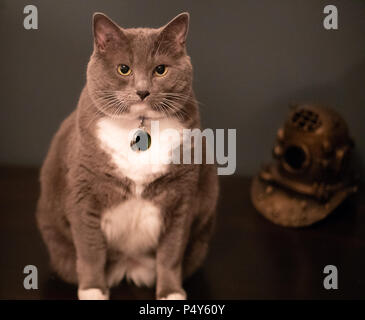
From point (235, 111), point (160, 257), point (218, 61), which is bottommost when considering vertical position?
point (160, 257)

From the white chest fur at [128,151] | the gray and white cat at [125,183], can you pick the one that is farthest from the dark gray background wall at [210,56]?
the white chest fur at [128,151]

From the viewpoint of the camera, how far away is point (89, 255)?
1.31 metres

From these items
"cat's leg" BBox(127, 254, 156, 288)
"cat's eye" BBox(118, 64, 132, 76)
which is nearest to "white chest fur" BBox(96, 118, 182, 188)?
"cat's eye" BBox(118, 64, 132, 76)

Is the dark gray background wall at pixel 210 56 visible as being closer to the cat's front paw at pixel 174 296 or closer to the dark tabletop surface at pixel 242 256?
the dark tabletop surface at pixel 242 256

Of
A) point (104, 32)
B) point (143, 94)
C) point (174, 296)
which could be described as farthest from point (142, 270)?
point (104, 32)

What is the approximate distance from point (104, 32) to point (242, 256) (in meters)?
0.82

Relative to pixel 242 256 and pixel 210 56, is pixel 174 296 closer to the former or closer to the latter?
pixel 242 256

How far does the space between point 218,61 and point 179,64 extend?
18 cm

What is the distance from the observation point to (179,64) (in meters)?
1.19

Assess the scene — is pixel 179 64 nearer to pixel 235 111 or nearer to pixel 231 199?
pixel 235 111

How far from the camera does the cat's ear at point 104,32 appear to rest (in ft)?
3.62

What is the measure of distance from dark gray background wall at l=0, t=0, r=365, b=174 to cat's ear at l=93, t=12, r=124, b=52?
0.09 meters

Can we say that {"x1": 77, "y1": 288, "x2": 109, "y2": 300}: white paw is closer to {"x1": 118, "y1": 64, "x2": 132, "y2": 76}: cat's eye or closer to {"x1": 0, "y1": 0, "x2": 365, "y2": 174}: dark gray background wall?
{"x1": 0, "y1": 0, "x2": 365, "y2": 174}: dark gray background wall
